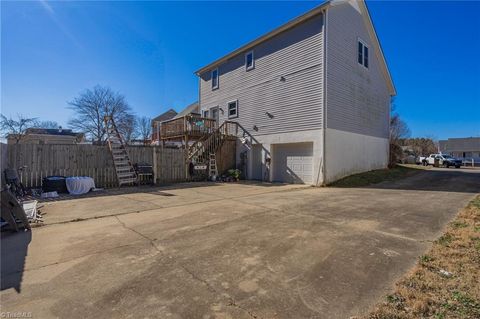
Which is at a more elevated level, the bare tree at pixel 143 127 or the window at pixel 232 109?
the bare tree at pixel 143 127

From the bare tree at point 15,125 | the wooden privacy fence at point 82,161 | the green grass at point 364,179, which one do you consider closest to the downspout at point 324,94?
the green grass at point 364,179

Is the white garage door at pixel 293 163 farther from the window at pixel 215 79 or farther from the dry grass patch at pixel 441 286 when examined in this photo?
the dry grass patch at pixel 441 286

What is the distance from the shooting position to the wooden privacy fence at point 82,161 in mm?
9422

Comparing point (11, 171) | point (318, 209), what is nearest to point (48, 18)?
point (11, 171)

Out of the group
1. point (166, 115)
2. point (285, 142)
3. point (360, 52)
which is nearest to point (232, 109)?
point (285, 142)

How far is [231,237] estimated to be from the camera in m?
4.37

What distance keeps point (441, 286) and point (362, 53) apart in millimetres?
15297

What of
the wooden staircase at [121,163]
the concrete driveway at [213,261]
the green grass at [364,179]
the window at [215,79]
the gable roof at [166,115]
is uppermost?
the gable roof at [166,115]

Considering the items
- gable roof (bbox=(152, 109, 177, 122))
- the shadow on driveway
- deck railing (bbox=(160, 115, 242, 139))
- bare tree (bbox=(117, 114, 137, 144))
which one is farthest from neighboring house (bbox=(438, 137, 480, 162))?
the shadow on driveway

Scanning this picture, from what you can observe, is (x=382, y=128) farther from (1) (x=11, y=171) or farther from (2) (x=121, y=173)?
(1) (x=11, y=171)

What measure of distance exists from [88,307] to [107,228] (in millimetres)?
2890

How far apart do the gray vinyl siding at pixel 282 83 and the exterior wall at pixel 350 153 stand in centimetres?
141

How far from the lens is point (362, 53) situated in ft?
49.2

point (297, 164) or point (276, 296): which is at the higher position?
point (297, 164)
